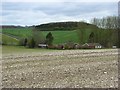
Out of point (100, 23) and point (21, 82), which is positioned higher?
point (100, 23)

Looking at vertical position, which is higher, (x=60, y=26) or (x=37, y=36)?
(x=60, y=26)

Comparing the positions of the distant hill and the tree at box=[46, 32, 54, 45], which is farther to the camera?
the tree at box=[46, 32, 54, 45]

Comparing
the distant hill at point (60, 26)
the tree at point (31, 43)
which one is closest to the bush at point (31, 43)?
the tree at point (31, 43)

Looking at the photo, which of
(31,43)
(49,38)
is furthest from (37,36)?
(49,38)

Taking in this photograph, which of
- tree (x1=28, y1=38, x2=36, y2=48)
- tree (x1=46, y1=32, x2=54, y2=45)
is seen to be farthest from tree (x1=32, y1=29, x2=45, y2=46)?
tree (x1=46, y1=32, x2=54, y2=45)

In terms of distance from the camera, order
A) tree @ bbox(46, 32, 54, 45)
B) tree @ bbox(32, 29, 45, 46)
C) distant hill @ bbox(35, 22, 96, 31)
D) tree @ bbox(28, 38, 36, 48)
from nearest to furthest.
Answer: distant hill @ bbox(35, 22, 96, 31) < tree @ bbox(28, 38, 36, 48) < tree @ bbox(32, 29, 45, 46) < tree @ bbox(46, 32, 54, 45)

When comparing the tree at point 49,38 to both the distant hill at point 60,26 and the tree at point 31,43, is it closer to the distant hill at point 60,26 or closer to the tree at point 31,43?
the distant hill at point 60,26

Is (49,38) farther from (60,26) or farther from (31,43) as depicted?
(60,26)

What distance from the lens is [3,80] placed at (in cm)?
837

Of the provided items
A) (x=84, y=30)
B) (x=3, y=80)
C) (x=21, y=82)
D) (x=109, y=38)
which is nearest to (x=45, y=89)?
(x=21, y=82)

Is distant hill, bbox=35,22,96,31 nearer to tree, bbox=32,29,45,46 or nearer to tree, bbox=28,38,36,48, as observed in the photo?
tree, bbox=32,29,45,46

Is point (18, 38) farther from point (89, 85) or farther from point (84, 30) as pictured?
point (89, 85)

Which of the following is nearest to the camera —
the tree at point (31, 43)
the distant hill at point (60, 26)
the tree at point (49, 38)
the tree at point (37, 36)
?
the distant hill at point (60, 26)

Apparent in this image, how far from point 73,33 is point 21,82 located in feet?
117
